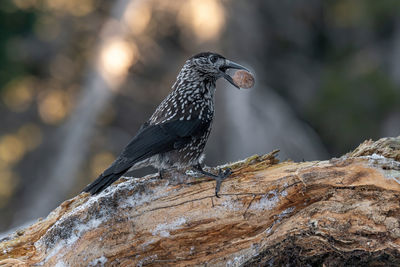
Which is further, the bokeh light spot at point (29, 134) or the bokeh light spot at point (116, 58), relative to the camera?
the bokeh light spot at point (29, 134)

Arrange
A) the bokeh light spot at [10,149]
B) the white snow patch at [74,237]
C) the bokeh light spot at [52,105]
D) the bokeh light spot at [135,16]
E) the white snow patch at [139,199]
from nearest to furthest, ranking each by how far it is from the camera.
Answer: the white snow patch at [74,237] < the white snow patch at [139,199] < the bokeh light spot at [135,16] < the bokeh light spot at [10,149] < the bokeh light spot at [52,105]

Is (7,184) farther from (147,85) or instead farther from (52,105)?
(147,85)

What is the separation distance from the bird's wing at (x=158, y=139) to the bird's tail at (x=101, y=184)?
0.40ft


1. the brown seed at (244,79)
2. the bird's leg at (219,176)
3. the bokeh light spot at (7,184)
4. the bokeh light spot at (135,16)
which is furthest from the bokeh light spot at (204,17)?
the bird's leg at (219,176)

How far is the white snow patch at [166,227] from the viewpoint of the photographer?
15.2 ft

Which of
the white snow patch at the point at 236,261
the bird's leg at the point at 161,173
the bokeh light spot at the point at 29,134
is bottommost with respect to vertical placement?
the white snow patch at the point at 236,261

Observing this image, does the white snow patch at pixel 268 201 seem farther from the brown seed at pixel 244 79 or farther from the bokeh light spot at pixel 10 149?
the bokeh light spot at pixel 10 149

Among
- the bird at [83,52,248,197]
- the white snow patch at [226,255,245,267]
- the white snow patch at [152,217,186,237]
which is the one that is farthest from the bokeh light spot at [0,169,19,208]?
the white snow patch at [226,255,245,267]

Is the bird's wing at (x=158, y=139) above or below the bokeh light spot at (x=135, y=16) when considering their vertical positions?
below

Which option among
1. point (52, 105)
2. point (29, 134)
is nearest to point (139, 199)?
point (52, 105)

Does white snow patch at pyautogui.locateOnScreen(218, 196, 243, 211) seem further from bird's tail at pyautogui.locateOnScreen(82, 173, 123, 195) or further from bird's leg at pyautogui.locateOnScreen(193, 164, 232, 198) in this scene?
bird's tail at pyautogui.locateOnScreen(82, 173, 123, 195)

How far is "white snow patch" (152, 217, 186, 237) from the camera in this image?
4.63m

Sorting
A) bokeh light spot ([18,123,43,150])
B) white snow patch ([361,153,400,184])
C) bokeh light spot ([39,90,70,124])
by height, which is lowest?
white snow patch ([361,153,400,184])

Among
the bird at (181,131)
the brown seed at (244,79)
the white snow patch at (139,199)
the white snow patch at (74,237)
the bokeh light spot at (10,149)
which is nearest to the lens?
the white snow patch at (74,237)
